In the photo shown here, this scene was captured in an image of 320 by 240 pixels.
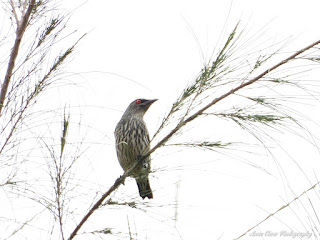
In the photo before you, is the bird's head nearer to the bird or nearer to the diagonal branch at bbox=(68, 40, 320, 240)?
the bird

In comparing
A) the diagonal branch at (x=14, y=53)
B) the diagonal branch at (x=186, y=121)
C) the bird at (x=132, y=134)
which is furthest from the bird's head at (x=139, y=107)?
the diagonal branch at (x=14, y=53)

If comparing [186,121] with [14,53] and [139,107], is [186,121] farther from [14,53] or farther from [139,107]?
[139,107]

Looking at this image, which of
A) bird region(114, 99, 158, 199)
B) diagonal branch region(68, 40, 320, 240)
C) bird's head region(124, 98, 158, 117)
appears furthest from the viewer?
bird's head region(124, 98, 158, 117)

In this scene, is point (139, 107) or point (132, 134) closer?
point (132, 134)

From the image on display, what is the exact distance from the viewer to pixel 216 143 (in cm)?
310

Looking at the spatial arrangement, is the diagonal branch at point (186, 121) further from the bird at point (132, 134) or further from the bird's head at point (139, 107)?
the bird's head at point (139, 107)

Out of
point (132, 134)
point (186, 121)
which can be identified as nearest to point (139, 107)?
point (132, 134)

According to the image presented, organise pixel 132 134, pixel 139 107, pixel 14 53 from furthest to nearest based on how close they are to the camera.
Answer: pixel 139 107 → pixel 132 134 → pixel 14 53

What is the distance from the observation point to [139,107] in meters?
7.10

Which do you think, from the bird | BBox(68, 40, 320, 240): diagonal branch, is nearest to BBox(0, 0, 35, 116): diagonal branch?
BBox(68, 40, 320, 240): diagonal branch

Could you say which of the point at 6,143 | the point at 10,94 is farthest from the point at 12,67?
the point at 6,143

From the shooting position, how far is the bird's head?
7062 millimetres

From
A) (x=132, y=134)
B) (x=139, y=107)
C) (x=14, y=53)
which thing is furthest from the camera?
(x=139, y=107)

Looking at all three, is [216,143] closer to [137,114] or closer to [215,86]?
[215,86]
